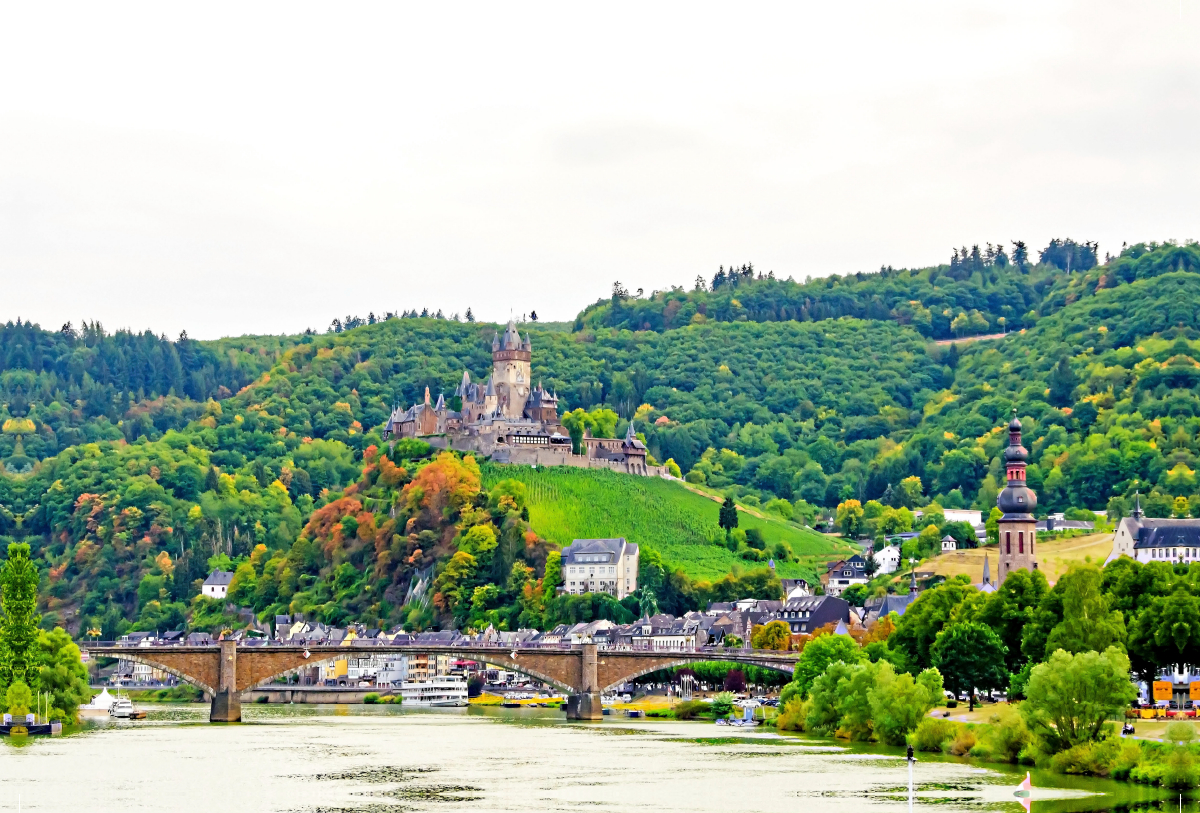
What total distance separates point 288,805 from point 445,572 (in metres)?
105

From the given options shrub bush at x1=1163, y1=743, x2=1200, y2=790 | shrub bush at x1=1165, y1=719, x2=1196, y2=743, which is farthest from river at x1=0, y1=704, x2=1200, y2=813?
shrub bush at x1=1165, y1=719, x2=1196, y2=743

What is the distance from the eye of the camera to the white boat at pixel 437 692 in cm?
15750

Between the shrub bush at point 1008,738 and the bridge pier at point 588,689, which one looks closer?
the shrub bush at point 1008,738

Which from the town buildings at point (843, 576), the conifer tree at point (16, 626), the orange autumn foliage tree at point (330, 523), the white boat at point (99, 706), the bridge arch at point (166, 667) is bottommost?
the white boat at point (99, 706)

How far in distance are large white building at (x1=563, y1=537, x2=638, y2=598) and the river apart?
59.2m

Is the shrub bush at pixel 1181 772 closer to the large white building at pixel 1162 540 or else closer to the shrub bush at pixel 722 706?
the shrub bush at pixel 722 706

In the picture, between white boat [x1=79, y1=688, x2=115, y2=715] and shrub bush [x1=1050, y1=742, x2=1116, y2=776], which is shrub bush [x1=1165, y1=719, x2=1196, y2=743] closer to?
shrub bush [x1=1050, y1=742, x2=1116, y2=776]

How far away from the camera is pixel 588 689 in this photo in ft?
403

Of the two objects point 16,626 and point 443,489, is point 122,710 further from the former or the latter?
point 443,489

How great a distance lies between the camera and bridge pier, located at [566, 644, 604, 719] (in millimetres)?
122812

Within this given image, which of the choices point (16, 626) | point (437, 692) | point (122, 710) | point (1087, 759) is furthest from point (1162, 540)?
point (16, 626)

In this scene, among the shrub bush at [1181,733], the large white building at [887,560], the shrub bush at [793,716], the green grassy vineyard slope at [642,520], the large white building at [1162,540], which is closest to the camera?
the shrub bush at [1181,733]

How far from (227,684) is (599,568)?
188 feet

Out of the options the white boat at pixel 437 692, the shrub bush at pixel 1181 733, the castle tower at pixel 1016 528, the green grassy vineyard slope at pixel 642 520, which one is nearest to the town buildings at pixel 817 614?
the castle tower at pixel 1016 528
